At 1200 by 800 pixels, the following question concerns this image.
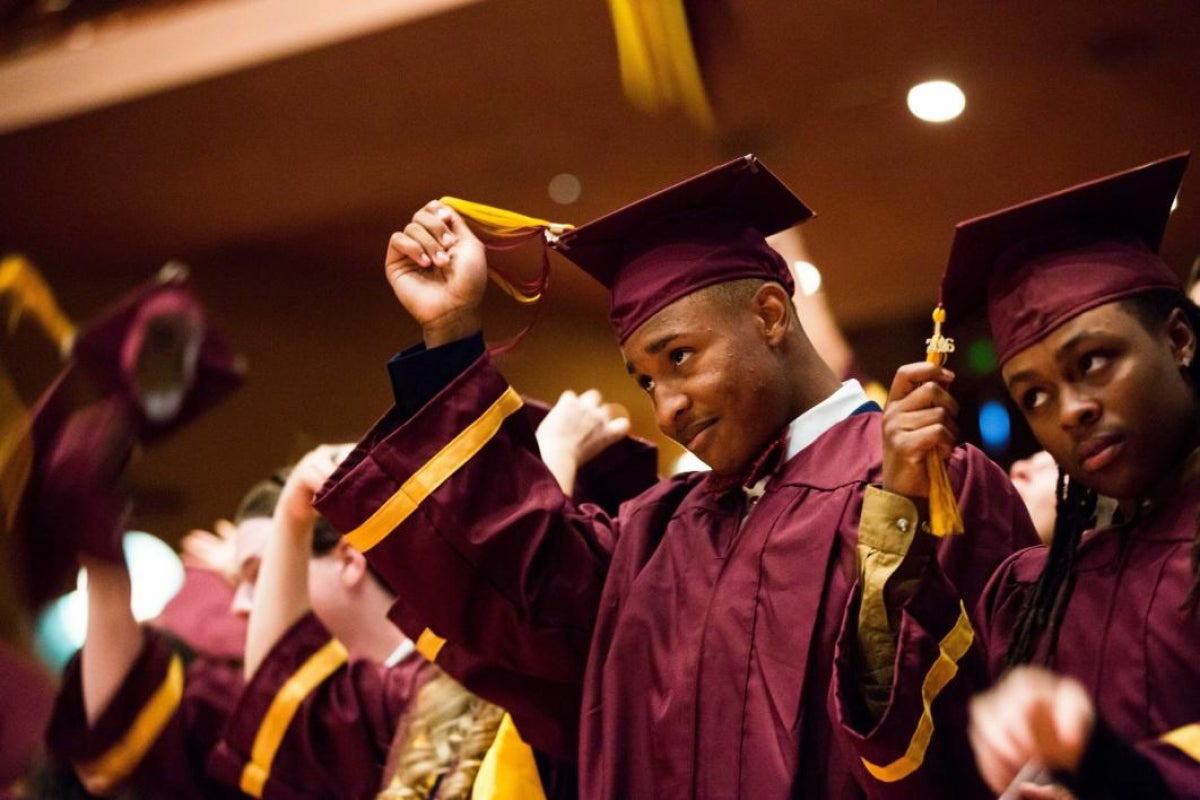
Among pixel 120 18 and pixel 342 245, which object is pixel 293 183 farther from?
pixel 120 18

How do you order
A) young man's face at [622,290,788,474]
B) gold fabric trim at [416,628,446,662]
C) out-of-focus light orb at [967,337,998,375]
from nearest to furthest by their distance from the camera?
young man's face at [622,290,788,474]
gold fabric trim at [416,628,446,662]
out-of-focus light orb at [967,337,998,375]

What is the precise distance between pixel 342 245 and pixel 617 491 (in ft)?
9.88

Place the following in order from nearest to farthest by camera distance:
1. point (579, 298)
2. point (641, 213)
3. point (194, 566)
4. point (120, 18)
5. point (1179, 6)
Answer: point (641, 213), point (194, 566), point (1179, 6), point (579, 298), point (120, 18)

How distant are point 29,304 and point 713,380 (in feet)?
4.02

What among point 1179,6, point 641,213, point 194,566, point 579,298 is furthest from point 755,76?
point 641,213

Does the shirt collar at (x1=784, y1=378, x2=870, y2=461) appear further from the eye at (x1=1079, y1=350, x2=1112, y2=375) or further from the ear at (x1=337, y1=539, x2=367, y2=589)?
the ear at (x1=337, y1=539, x2=367, y2=589)

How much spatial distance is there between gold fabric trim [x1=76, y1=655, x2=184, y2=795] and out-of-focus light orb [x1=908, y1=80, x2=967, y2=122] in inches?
102

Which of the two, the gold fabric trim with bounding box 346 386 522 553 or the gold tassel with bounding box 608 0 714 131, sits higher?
the gold tassel with bounding box 608 0 714 131

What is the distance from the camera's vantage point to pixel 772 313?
5.80 ft

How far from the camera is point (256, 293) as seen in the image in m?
5.15

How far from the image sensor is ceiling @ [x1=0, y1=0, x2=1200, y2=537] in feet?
12.8

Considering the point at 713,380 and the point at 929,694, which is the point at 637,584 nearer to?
the point at 713,380

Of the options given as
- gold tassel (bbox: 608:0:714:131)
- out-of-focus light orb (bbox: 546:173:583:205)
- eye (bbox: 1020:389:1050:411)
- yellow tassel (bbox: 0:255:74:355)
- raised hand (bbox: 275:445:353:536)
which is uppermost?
out-of-focus light orb (bbox: 546:173:583:205)

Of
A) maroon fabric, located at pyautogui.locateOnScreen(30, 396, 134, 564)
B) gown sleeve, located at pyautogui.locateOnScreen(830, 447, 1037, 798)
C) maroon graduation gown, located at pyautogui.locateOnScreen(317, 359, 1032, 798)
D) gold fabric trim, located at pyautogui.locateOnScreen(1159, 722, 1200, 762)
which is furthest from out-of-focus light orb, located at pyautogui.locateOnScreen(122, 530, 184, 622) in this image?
gold fabric trim, located at pyautogui.locateOnScreen(1159, 722, 1200, 762)
